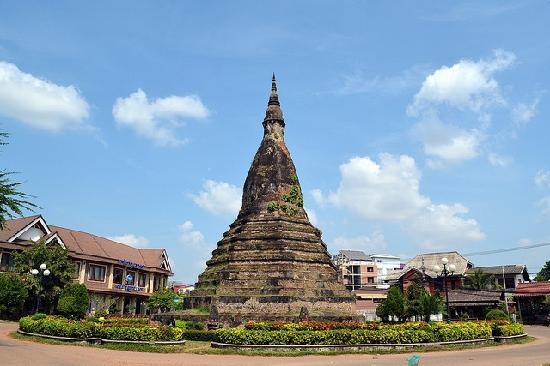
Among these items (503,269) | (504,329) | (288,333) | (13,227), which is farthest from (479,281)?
(13,227)

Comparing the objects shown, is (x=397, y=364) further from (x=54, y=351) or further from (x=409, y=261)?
(x=409, y=261)

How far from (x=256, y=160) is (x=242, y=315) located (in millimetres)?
12082

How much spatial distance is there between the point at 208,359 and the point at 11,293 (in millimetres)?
21747

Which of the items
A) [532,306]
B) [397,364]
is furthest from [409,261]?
[397,364]

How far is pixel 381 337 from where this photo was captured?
20.3 m

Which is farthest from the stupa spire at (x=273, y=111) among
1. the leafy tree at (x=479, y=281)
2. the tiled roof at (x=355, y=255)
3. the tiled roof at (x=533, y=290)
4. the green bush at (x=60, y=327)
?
the tiled roof at (x=355, y=255)

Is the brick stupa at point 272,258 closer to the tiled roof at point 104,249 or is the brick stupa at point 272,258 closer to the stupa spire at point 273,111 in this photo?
the stupa spire at point 273,111

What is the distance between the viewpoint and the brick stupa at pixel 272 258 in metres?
27.2

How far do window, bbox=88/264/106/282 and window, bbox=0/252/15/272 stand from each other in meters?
7.05

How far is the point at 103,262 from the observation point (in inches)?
1731

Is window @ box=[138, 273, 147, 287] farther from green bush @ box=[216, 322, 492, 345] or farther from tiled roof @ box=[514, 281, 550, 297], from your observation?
tiled roof @ box=[514, 281, 550, 297]

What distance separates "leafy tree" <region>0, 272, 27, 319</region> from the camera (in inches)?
1288

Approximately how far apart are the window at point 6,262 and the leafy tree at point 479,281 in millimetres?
49820

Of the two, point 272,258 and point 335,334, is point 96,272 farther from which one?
point 335,334
